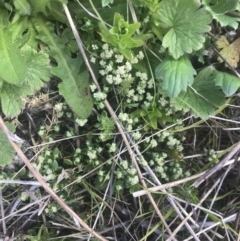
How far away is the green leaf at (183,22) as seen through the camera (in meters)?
1.15

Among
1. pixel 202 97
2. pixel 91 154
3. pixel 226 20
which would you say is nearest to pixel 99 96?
pixel 91 154

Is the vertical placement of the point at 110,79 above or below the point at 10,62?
below

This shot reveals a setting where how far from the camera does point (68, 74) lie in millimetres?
1257

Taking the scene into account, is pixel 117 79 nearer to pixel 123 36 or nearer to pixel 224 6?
pixel 123 36

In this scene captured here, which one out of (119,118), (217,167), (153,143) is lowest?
(217,167)

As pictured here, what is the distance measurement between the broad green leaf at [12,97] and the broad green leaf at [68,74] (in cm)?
10

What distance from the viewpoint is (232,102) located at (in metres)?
1.33

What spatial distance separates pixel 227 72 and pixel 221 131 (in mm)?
191

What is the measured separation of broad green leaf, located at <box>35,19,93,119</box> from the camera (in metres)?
1.22

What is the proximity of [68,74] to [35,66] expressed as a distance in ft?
0.33

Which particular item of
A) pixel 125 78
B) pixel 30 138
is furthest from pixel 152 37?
pixel 30 138

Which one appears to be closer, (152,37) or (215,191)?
(152,37)

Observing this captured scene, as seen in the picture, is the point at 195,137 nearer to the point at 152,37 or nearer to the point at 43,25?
the point at 152,37

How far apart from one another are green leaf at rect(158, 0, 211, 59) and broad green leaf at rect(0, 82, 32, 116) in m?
0.41
